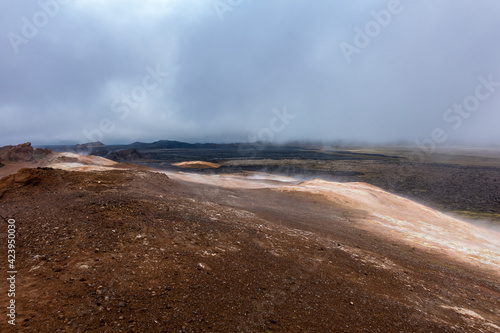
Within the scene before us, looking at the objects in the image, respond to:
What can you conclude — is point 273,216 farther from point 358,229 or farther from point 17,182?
point 17,182

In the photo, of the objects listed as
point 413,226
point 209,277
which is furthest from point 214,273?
point 413,226

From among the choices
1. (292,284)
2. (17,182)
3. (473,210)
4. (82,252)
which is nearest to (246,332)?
(292,284)

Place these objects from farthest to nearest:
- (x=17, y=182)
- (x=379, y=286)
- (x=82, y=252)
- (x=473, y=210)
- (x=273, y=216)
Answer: (x=473, y=210) < (x=273, y=216) < (x=17, y=182) < (x=379, y=286) < (x=82, y=252)

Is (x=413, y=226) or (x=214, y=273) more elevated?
(x=214, y=273)

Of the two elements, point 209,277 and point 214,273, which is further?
point 214,273

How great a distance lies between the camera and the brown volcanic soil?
14.3 ft

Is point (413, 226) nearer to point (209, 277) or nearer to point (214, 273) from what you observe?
point (214, 273)

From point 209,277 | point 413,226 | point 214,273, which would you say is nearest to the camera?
point 209,277

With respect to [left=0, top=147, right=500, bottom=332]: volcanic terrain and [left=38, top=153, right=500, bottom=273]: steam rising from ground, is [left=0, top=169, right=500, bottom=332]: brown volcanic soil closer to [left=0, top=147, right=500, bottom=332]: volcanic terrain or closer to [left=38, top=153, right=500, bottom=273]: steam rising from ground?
[left=0, top=147, right=500, bottom=332]: volcanic terrain

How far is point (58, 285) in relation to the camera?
4648 millimetres

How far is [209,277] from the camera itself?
5.80m

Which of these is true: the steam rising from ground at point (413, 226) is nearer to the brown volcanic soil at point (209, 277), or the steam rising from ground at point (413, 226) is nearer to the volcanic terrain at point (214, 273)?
A: the volcanic terrain at point (214, 273)

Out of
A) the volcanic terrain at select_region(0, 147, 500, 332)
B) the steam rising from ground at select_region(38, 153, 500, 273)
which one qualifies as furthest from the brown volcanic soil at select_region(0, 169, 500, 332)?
the steam rising from ground at select_region(38, 153, 500, 273)

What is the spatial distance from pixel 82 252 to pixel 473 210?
37383 mm
